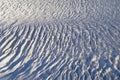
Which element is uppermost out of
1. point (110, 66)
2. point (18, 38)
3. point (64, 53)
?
point (18, 38)

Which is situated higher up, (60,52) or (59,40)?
(59,40)

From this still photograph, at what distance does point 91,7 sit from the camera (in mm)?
9852

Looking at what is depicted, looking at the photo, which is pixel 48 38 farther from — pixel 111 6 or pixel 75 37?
pixel 111 6

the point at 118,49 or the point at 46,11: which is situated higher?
the point at 46,11

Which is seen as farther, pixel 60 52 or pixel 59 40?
pixel 59 40

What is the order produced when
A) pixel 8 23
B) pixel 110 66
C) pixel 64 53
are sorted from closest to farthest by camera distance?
pixel 110 66 → pixel 64 53 → pixel 8 23

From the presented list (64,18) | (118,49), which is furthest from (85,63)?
(64,18)

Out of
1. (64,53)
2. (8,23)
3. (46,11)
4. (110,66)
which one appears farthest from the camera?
(46,11)

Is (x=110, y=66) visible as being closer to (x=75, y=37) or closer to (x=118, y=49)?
(x=118, y=49)

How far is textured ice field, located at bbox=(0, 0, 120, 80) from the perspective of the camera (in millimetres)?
6125

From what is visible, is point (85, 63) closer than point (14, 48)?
Yes

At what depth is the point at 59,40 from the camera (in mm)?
7445

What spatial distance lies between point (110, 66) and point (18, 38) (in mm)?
2898

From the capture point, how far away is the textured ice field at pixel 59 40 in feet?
20.1
